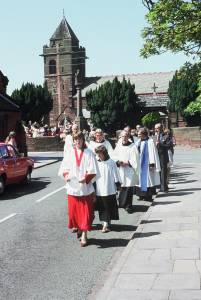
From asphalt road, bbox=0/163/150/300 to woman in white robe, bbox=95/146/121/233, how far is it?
30 centimetres

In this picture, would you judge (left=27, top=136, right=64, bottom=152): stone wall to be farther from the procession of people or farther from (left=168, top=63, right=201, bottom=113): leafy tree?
the procession of people

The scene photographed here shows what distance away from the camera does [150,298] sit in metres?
5.46

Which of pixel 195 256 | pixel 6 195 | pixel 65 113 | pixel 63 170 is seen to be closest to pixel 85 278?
pixel 195 256

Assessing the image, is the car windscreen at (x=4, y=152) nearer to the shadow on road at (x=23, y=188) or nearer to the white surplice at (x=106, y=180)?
the shadow on road at (x=23, y=188)

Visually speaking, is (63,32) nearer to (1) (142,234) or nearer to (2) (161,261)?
(1) (142,234)

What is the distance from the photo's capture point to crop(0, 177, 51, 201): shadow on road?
15.6m

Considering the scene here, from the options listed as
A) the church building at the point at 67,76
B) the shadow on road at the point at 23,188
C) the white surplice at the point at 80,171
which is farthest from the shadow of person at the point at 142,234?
the church building at the point at 67,76

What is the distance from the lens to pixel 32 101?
85.0 meters

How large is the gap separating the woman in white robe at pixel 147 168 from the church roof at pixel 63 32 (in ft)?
301

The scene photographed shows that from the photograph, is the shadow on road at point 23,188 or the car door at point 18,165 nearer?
the shadow on road at point 23,188

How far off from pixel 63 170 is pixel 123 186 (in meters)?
3.44

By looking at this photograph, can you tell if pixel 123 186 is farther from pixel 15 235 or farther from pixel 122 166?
pixel 15 235

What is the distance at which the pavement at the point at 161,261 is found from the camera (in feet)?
18.7

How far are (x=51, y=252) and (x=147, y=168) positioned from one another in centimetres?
582
